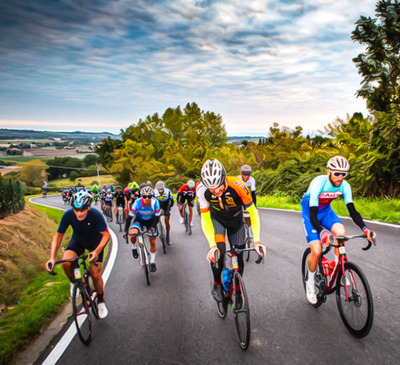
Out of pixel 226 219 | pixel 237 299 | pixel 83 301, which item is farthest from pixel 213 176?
pixel 83 301

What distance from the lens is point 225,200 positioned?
4062 mm

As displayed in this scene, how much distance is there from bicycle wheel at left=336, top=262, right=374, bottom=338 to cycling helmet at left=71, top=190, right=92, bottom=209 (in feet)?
12.0

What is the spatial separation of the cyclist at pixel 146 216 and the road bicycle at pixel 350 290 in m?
3.81

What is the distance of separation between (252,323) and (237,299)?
0.65 m

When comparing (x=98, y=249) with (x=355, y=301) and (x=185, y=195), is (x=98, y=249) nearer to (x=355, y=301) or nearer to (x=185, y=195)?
(x=355, y=301)

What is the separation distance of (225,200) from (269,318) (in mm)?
1803

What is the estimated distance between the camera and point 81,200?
14.1 feet

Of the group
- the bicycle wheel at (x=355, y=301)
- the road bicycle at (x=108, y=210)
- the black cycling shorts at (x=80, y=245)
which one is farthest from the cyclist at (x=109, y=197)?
the bicycle wheel at (x=355, y=301)

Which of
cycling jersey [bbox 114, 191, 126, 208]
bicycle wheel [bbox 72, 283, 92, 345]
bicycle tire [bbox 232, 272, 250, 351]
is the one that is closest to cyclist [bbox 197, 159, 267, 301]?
bicycle tire [bbox 232, 272, 250, 351]

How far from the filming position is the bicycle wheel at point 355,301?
3.38 meters

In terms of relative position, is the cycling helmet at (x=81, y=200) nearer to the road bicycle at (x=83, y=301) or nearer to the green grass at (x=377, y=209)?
the road bicycle at (x=83, y=301)

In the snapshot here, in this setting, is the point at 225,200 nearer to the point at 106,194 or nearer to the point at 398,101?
the point at 398,101

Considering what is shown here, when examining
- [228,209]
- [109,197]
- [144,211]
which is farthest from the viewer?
[109,197]

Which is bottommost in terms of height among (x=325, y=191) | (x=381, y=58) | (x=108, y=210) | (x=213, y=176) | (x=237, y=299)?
(x=108, y=210)
